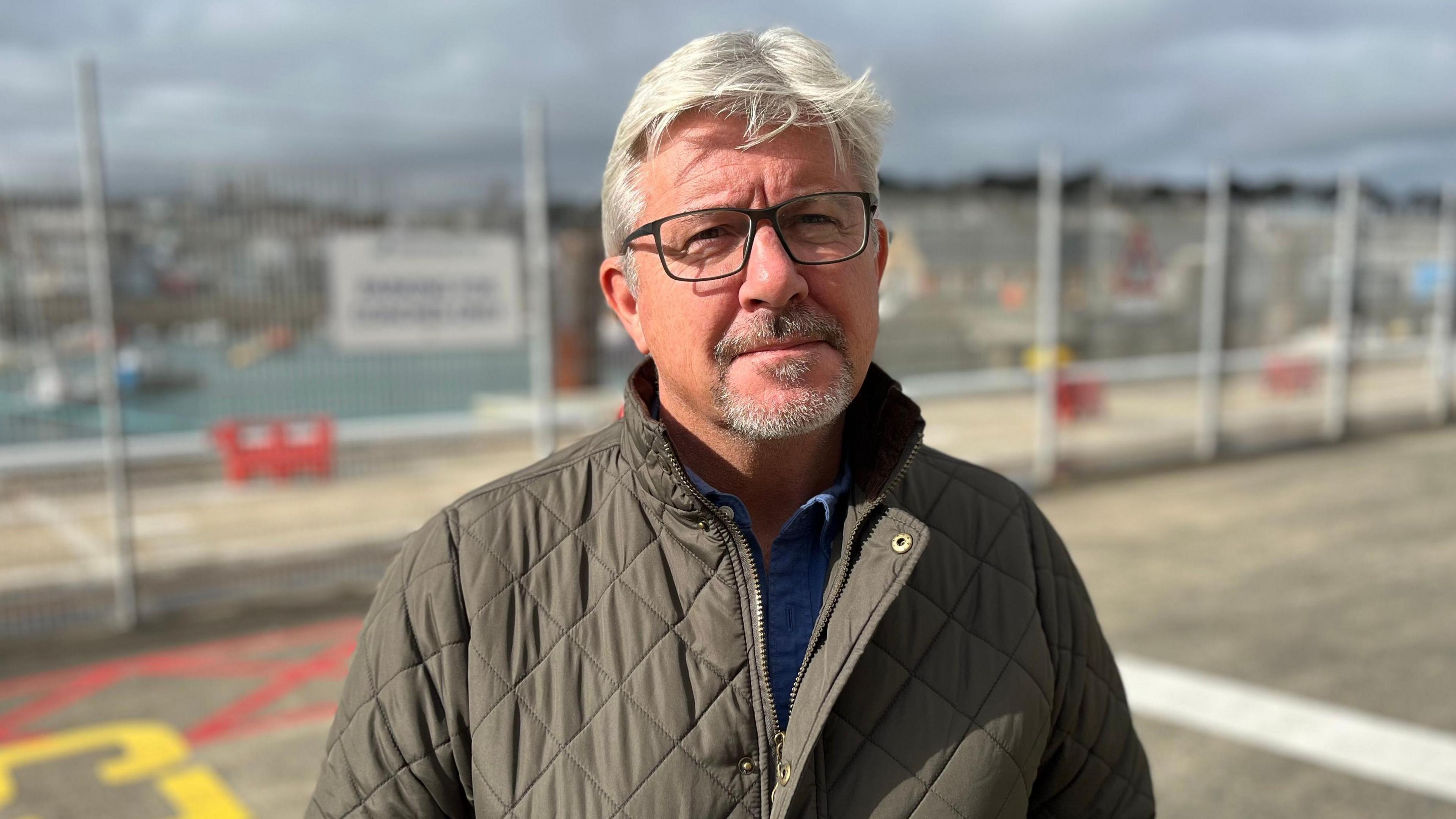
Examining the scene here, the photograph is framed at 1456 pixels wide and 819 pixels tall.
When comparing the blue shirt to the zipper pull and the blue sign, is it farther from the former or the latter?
the blue sign

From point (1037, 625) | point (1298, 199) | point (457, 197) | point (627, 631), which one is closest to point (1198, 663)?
point (1037, 625)

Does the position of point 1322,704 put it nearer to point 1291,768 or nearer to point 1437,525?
point 1291,768

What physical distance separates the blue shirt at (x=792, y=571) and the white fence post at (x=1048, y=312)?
8.05 metres

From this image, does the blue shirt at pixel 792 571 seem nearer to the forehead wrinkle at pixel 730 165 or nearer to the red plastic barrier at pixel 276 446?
the forehead wrinkle at pixel 730 165

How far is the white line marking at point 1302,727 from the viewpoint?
12.7ft

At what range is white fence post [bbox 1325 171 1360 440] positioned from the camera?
11.5m

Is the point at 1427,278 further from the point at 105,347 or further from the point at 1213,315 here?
the point at 105,347

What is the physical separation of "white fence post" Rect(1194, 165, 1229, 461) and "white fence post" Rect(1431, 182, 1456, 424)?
4.63 m

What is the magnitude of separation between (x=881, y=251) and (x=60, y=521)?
549 centimetres

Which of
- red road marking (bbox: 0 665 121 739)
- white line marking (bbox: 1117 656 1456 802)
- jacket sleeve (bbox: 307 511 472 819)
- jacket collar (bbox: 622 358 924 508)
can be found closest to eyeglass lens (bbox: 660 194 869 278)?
jacket collar (bbox: 622 358 924 508)

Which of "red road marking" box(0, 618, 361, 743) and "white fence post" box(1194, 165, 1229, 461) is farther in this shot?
"white fence post" box(1194, 165, 1229, 461)

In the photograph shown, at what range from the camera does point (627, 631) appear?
1.43 meters

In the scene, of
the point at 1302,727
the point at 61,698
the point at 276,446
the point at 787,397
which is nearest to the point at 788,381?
the point at 787,397

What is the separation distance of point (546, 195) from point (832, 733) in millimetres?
5486
